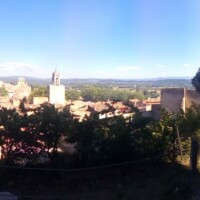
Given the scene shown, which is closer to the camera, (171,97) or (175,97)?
(175,97)

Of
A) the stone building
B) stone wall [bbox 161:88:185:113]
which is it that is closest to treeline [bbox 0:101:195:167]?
the stone building

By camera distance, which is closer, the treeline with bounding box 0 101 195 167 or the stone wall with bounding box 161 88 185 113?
the treeline with bounding box 0 101 195 167

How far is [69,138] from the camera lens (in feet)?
22.1

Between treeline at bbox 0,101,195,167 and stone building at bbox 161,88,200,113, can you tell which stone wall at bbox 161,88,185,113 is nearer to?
stone building at bbox 161,88,200,113

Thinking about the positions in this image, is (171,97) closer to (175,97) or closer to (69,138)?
(175,97)

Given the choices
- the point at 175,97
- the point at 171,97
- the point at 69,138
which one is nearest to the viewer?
the point at 69,138

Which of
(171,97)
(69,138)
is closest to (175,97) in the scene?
(171,97)

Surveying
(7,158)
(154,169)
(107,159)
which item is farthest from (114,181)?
(7,158)

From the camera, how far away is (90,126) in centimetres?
683

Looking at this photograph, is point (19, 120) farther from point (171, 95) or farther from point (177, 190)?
point (171, 95)

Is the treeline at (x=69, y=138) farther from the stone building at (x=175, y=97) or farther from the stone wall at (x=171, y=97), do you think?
the stone wall at (x=171, y=97)

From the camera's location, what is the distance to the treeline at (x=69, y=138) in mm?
6605

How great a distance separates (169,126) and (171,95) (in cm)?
2281

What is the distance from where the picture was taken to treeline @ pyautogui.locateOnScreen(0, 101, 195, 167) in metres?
6.61
